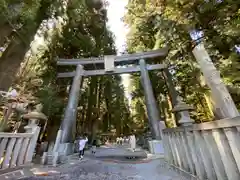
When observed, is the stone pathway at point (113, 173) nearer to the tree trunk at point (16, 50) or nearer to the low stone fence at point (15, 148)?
the low stone fence at point (15, 148)

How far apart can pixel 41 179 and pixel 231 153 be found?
13.4ft

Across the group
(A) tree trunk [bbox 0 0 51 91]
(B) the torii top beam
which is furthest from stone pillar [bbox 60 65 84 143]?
(A) tree trunk [bbox 0 0 51 91]

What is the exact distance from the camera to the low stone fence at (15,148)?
11.1 feet

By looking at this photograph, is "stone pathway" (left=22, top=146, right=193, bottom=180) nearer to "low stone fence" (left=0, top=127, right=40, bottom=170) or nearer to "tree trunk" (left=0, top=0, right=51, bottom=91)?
"low stone fence" (left=0, top=127, right=40, bottom=170)

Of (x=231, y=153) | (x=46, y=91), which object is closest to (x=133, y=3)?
(x=46, y=91)

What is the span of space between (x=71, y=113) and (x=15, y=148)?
5.91 m

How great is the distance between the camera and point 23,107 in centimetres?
923

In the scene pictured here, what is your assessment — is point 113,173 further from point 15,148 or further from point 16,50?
point 16,50

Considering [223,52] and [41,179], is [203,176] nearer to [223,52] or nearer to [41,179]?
[41,179]

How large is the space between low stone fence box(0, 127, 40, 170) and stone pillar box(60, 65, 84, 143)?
4356 millimetres

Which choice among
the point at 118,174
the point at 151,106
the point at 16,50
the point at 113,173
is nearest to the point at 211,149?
the point at 118,174

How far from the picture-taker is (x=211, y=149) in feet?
9.26

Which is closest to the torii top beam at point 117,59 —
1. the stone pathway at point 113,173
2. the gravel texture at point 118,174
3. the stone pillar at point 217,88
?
the stone pillar at point 217,88

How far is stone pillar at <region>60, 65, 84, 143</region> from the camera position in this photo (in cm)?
892
